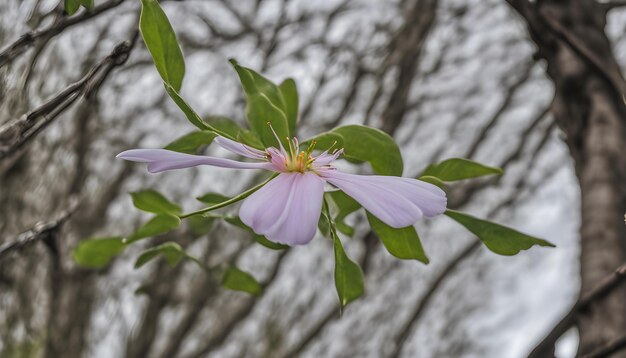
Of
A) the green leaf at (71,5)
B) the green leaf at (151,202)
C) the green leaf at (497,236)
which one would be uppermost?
the green leaf at (71,5)

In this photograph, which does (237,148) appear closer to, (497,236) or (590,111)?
(497,236)

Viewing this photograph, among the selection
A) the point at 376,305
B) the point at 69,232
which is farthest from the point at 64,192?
the point at 376,305

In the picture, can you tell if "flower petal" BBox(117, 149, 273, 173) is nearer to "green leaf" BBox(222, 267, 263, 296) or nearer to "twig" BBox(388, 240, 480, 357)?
"green leaf" BBox(222, 267, 263, 296)

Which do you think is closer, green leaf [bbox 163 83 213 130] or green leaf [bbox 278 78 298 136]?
green leaf [bbox 163 83 213 130]

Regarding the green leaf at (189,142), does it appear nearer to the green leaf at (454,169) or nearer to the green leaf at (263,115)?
the green leaf at (263,115)

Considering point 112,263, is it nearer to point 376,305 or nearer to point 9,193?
point 9,193

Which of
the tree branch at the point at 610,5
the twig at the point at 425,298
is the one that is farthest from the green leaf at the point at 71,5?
the twig at the point at 425,298

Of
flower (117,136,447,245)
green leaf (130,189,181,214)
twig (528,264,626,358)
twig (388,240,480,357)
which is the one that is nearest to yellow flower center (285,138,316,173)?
flower (117,136,447,245)
